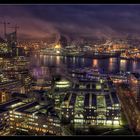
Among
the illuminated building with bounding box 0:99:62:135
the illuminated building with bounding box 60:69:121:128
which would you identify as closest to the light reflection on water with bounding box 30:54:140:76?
the illuminated building with bounding box 60:69:121:128

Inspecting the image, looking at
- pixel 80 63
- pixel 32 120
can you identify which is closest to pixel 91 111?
pixel 32 120

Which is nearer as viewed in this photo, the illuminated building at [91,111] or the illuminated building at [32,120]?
the illuminated building at [32,120]

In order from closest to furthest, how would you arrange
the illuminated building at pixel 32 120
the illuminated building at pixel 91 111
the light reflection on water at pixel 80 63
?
1. the illuminated building at pixel 32 120
2. the illuminated building at pixel 91 111
3. the light reflection on water at pixel 80 63

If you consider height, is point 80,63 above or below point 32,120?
above

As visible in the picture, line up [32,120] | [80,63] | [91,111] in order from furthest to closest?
[80,63] < [91,111] < [32,120]

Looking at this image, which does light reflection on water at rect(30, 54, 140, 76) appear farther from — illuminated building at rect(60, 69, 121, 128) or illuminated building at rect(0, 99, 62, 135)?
illuminated building at rect(0, 99, 62, 135)

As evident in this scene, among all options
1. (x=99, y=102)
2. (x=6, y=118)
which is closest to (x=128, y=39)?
(x=99, y=102)

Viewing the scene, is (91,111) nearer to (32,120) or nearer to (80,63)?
(32,120)

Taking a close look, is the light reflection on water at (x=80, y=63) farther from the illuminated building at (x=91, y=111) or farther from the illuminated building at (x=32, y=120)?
the illuminated building at (x=32, y=120)

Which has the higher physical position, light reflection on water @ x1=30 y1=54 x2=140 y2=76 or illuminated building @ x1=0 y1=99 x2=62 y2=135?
light reflection on water @ x1=30 y1=54 x2=140 y2=76

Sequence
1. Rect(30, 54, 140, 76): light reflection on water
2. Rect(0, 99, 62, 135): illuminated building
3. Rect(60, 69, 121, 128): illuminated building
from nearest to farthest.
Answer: Rect(0, 99, 62, 135): illuminated building
Rect(60, 69, 121, 128): illuminated building
Rect(30, 54, 140, 76): light reflection on water

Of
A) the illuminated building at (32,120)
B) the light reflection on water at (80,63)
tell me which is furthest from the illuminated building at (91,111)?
the light reflection on water at (80,63)
